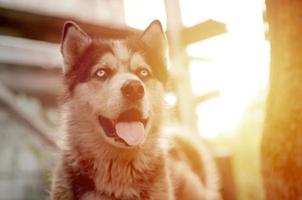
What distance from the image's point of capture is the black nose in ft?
5.75

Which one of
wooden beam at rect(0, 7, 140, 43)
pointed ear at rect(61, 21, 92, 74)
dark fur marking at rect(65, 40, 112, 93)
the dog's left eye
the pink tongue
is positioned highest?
wooden beam at rect(0, 7, 140, 43)

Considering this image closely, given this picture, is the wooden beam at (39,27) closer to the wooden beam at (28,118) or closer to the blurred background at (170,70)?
the blurred background at (170,70)

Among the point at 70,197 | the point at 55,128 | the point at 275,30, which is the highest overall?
the point at 275,30

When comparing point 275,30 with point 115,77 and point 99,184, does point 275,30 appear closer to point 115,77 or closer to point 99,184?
point 115,77

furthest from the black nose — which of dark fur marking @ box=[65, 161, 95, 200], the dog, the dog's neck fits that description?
dark fur marking @ box=[65, 161, 95, 200]

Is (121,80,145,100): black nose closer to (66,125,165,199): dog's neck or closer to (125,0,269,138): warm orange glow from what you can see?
(66,125,165,199): dog's neck

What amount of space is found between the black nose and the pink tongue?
105mm

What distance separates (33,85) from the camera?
253 centimetres

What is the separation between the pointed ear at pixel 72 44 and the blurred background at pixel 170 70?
1.29ft

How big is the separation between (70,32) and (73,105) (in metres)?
0.26

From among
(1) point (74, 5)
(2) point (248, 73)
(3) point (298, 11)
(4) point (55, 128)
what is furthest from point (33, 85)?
(3) point (298, 11)

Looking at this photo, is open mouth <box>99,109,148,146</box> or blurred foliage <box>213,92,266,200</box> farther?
blurred foliage <box>213,92,266,200</box>

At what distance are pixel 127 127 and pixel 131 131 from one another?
1.1 inches

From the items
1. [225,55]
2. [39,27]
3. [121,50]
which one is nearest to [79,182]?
[121,50]
